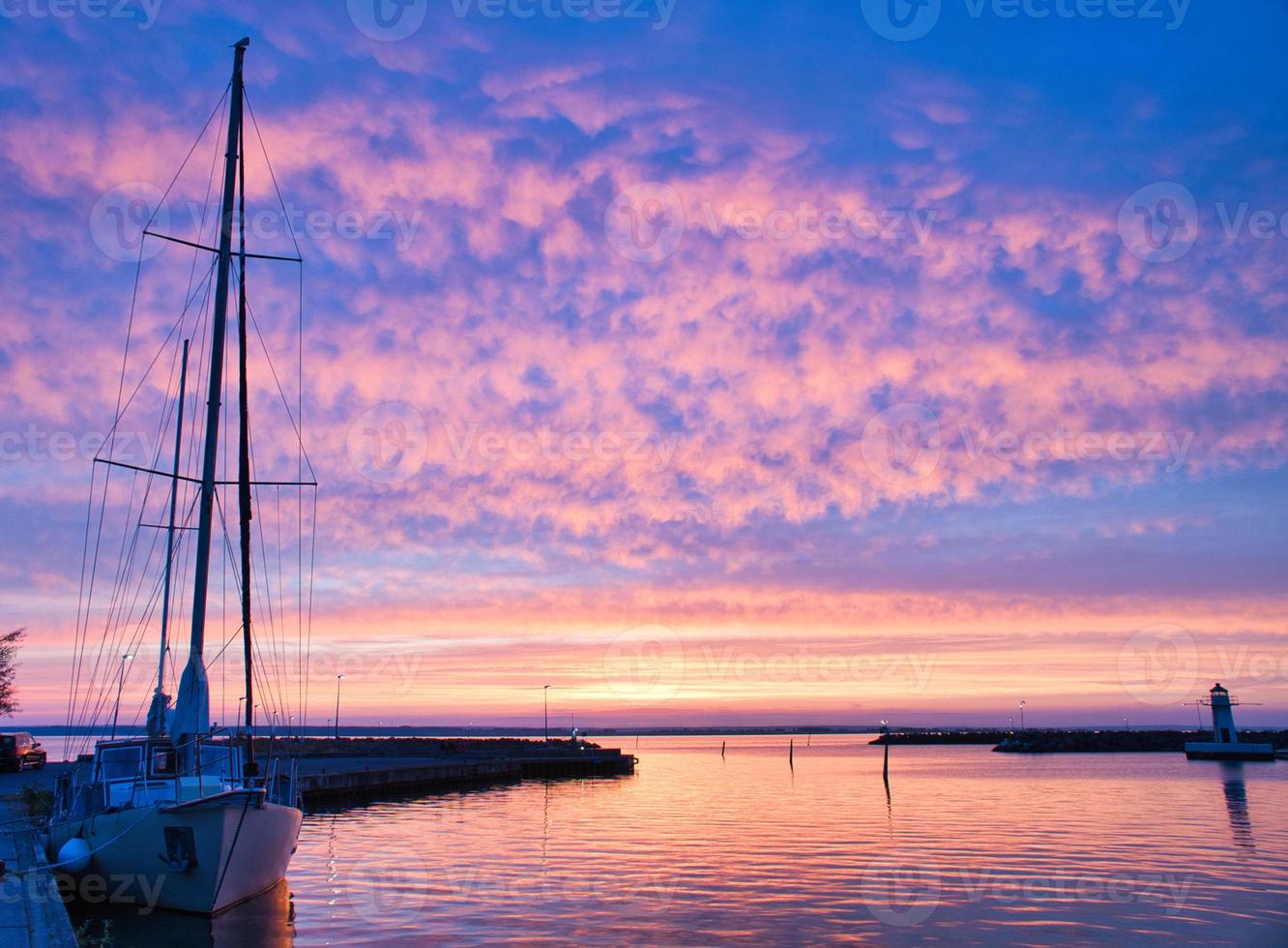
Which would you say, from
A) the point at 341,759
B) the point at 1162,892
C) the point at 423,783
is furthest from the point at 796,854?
the point at 341,759

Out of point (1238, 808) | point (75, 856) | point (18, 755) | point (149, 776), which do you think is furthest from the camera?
point (18, 755)

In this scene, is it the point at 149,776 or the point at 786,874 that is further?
the point at 786,874

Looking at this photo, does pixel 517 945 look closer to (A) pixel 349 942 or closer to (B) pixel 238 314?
(A) pixel 349 942

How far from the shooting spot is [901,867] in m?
37.5

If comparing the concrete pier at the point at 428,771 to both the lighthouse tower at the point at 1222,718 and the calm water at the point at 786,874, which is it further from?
the lighthouse tower at the point at 1222,718

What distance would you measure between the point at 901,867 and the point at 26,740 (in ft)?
206

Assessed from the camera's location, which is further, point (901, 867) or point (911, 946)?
point (901, 867)

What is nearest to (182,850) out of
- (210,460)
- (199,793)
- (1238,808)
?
(199,793)

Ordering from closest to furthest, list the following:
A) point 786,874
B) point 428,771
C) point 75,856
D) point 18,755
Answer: point 75,856 < point 786,874 < point 18,755 < point 428,771

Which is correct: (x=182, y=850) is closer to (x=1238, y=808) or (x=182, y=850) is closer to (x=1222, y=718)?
(x=1238, y=808)

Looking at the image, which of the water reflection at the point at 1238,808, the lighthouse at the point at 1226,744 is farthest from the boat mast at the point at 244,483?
the lighthouse at the point at 1226,744

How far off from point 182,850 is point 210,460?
10.1 meters

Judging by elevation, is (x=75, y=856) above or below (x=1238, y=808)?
above

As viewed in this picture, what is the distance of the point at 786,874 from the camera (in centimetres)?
3600
